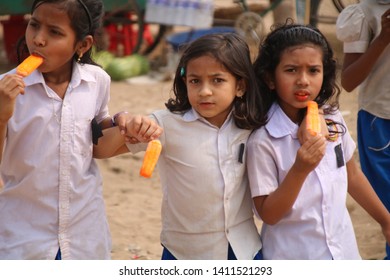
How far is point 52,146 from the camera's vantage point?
8.45 ft

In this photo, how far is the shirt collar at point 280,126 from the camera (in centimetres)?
258

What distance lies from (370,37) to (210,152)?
3.54 ft

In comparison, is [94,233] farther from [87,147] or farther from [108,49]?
[108,49]

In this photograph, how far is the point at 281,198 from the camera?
8.15 feet

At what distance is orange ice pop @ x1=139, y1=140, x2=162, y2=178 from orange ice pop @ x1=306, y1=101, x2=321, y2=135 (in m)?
0.49

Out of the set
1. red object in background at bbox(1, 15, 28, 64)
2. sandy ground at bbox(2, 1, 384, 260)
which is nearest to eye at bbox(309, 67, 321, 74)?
sandy ground at bbox(2, 1, 384, 260)

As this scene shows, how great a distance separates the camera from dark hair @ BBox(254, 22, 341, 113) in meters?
2.62

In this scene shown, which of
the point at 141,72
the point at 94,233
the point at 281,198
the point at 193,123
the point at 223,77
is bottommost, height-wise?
the point at 141,72


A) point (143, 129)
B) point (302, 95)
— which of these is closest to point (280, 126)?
point (302, 95)

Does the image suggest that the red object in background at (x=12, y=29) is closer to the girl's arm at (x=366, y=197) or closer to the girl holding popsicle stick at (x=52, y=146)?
the girl holding popsicle stick at (x=52, y=146)
